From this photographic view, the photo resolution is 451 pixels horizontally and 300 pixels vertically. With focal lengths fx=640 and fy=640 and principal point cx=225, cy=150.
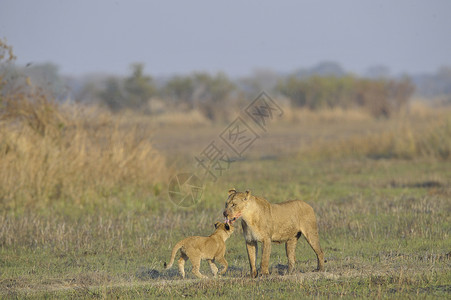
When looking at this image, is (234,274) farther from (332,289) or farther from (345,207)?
(345,207)

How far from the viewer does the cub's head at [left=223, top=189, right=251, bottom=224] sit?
7.72 m

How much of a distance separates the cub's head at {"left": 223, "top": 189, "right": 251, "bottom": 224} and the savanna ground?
778 millimetres

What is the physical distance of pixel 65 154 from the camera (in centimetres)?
1523

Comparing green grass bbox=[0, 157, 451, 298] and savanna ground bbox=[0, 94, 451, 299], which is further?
savanna ground bbox=[0, 94, 451, 299]

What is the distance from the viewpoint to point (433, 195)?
14.5 metres

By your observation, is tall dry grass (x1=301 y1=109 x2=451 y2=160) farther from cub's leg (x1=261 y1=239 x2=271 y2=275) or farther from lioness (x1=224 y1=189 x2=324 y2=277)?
cub's leg (x1=261 y1=239 x2=271 y2=275)

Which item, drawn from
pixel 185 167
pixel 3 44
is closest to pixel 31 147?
pixel 3 44

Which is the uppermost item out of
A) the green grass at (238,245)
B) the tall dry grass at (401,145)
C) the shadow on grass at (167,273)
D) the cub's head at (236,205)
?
the tall dry grass at (401,145)

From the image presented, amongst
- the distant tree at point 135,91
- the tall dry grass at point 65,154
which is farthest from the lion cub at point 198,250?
the distant tree at point 135,91

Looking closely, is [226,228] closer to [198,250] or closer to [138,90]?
[198,250]

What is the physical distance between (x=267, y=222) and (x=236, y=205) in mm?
524

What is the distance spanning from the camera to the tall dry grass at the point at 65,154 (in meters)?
14.5

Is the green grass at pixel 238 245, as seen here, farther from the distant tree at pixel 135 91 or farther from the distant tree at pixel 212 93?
the distant tree at pixel 212 93

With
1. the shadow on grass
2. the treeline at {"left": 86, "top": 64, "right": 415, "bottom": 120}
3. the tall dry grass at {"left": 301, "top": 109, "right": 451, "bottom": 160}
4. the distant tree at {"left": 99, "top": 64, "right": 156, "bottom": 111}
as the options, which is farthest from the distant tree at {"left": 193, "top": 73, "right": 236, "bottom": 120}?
the shadow on grass
